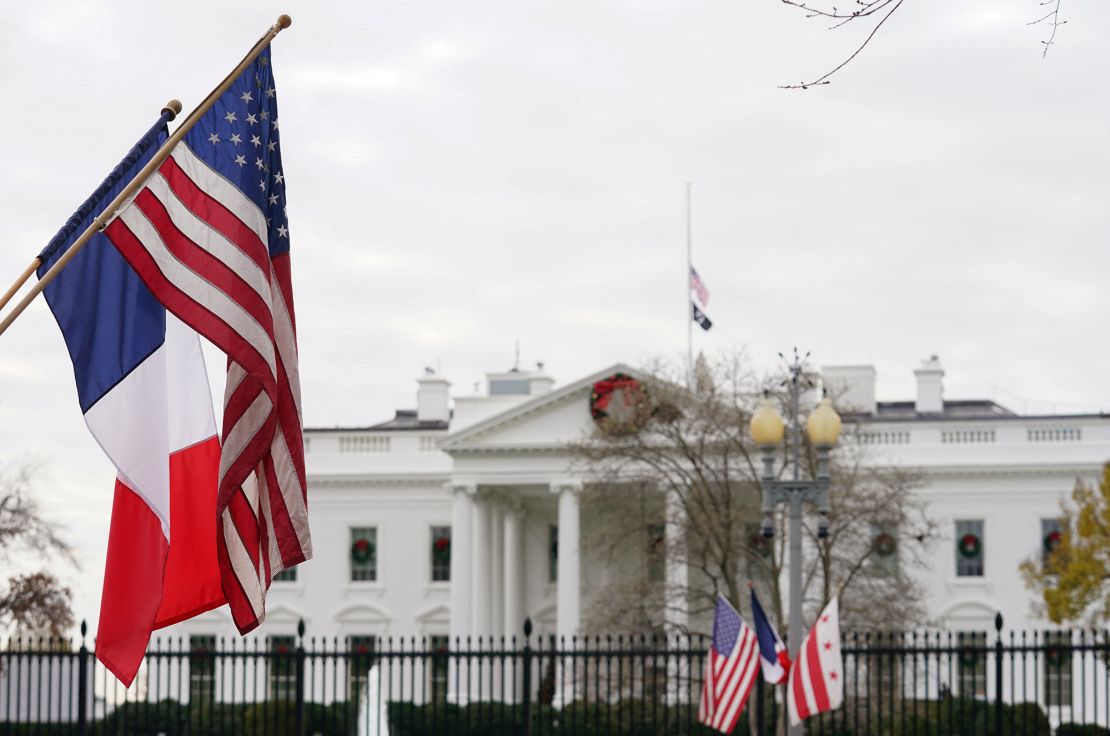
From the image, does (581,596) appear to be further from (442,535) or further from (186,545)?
(186,545)

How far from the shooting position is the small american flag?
188 ft

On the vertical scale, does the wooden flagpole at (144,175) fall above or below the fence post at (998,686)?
above

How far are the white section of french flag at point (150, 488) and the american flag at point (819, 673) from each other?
10709 millimetres

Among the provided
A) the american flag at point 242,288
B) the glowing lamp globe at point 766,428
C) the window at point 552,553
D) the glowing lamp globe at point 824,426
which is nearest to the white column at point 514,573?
the window at point 552,553

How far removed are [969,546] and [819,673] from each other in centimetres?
4397

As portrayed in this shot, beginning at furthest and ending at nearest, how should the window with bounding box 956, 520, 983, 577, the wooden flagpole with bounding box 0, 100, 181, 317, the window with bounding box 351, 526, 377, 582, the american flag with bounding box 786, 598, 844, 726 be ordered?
the window with bounding box 351, 526, 377, 582
the window with bounding box 956, 520, 983, 577
the american flag with bounding box 786, 598, 844, 726
the wooden flagpole with bounding box 0, 100, 181, 317

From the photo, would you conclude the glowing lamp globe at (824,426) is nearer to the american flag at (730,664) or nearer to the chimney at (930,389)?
the american flag at (730,664)

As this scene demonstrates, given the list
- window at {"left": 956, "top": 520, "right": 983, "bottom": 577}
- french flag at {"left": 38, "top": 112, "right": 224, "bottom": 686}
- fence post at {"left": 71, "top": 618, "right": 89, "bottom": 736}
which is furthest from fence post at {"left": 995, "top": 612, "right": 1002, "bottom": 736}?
window at {"left": 956, "top": 520, "right": 983, "bottom": 577}

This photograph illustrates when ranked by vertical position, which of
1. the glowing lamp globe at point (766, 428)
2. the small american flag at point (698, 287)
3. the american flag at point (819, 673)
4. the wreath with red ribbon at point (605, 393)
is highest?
the small american flag at point (698, 287)

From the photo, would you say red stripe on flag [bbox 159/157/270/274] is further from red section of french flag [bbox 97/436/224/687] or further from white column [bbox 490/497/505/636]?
white column [bbox 490/497/505/636]

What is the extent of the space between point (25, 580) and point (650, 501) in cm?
1519

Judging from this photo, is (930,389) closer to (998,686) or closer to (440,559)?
(440,559)

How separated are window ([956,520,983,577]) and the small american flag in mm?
11575

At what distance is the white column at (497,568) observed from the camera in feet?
209
